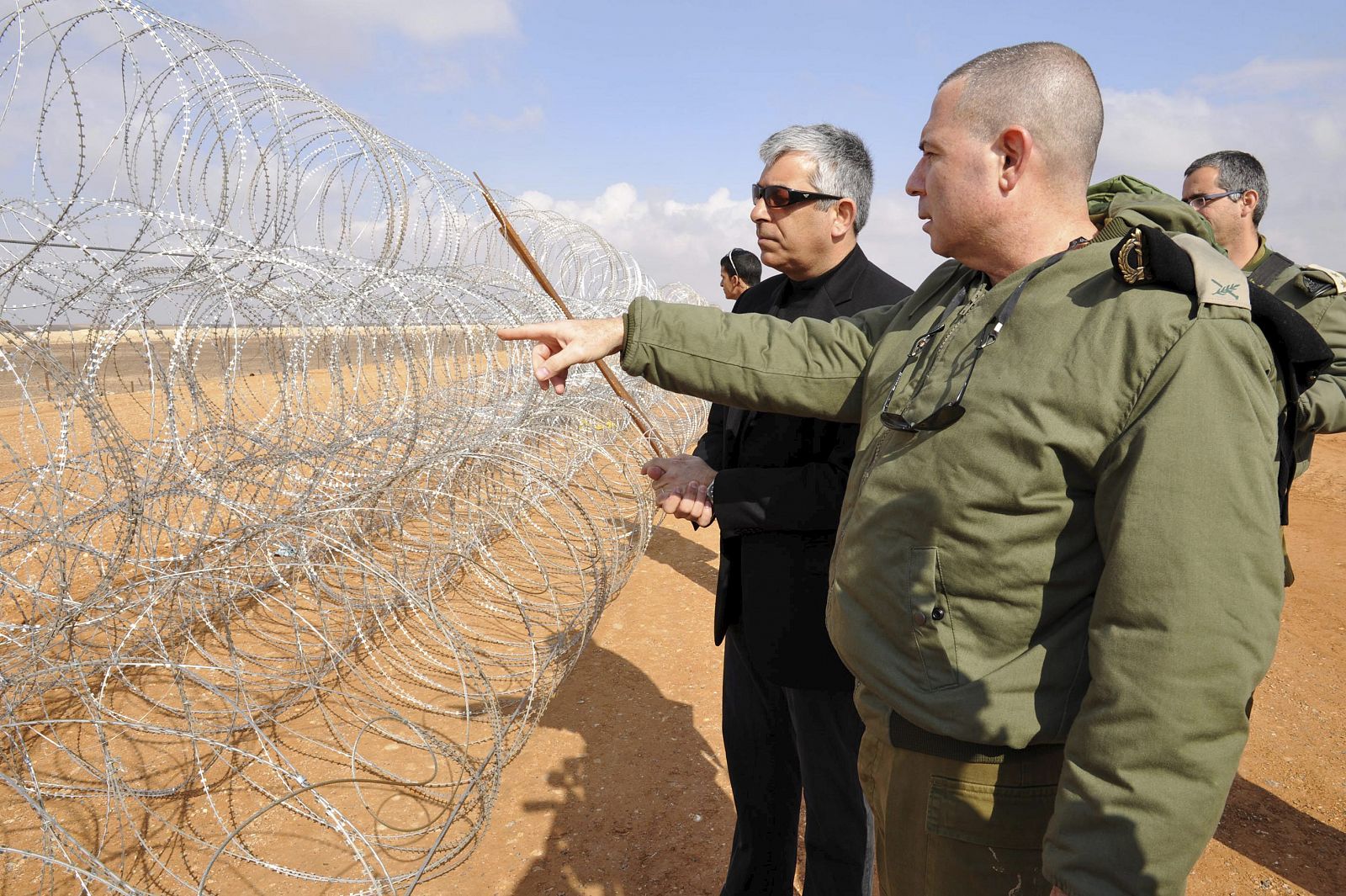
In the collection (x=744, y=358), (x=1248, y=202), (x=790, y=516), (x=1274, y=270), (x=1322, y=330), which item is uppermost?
(x=1248, y=202)

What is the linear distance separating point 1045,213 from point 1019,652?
2.41 ft

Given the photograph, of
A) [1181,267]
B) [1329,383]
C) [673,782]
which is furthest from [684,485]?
[1329,383]

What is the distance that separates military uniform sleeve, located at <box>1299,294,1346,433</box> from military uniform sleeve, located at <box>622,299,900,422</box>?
6.07ft

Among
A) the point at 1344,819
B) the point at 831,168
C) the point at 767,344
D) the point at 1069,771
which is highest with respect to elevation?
the point at 831,168

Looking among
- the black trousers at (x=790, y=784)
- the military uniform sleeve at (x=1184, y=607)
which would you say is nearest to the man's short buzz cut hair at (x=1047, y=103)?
the military uniform sleeve at (x=1184, y=607)

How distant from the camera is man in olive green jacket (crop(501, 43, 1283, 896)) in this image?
3.53ft

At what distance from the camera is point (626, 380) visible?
32.8 ft

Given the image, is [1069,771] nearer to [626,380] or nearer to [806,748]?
[806,748]

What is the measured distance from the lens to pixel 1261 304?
1151 millimetres

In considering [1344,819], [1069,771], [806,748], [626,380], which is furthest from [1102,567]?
[626,380]

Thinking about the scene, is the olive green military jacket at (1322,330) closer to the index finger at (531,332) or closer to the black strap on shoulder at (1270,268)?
the black strap on shoulder at (1270,268)

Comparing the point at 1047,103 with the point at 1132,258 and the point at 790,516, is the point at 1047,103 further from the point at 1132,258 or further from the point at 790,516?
the point at 790,516

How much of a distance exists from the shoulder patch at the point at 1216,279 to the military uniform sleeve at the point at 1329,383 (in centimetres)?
199

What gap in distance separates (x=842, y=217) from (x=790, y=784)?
69.8 inches
